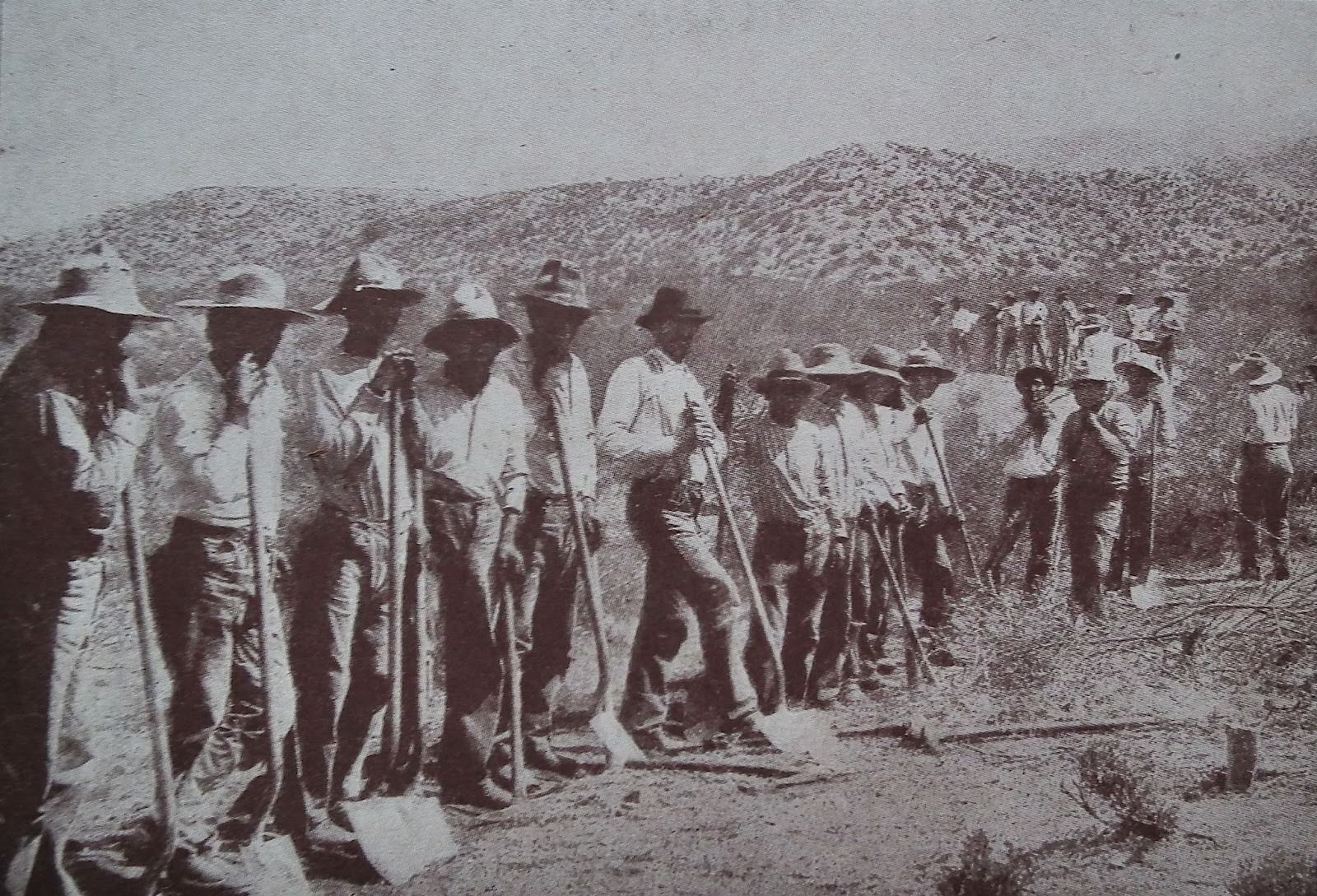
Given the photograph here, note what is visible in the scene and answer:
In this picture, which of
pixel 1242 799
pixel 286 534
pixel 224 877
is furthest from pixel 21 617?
pixel 1242 799

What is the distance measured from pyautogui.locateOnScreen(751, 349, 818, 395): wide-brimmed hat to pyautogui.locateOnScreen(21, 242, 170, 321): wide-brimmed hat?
8.79 ft

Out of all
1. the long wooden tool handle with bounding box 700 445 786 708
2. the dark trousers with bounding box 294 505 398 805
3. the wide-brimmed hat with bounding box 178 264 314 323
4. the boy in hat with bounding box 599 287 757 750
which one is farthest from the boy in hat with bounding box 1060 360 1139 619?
the wide-brimmed hat with bounding box 178 264 314 323

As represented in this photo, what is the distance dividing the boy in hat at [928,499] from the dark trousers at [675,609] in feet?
3.26

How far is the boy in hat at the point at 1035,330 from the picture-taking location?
4984 millimetres

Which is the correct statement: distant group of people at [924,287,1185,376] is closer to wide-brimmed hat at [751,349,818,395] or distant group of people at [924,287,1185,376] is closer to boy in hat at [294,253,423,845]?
wide-brimmed hat at [751,349,818,395]

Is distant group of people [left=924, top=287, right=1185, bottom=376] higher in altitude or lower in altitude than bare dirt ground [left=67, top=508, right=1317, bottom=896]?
higher

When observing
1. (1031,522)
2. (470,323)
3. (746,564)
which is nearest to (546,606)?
(746,564)

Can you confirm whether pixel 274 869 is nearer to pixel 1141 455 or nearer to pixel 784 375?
pixel 784 375

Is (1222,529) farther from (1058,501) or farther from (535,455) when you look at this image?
(535,455)

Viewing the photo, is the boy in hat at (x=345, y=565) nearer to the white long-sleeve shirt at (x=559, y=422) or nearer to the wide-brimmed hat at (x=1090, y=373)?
the white long-sleeve shirt at (x=559, y=422)

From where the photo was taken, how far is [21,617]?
388 cm

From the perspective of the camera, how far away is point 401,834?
406cm

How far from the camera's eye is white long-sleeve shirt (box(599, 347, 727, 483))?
14.5ft

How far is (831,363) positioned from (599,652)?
1787 mm
